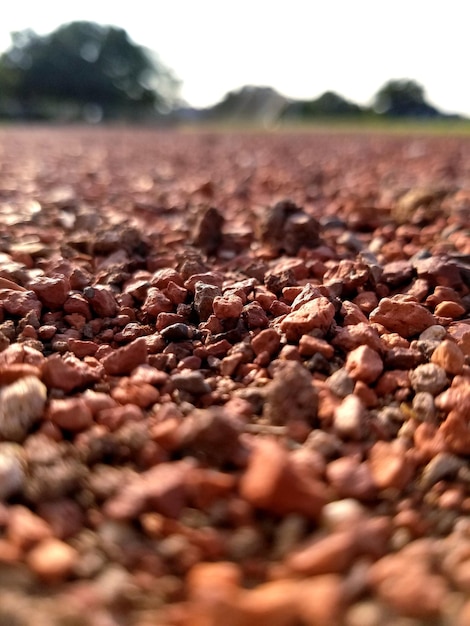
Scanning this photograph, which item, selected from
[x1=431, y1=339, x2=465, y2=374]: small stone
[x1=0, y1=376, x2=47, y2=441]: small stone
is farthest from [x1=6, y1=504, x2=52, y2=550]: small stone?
[x1=431, y1=339, x2=465, y2=374]: small stone

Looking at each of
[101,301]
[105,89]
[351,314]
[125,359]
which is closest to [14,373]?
[125,359]

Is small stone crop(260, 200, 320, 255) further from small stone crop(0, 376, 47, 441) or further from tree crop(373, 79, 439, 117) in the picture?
tree crop(373, 79, 439, 117)

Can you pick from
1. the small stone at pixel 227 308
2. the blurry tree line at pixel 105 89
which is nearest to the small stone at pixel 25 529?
the small stone at pixel 227 308

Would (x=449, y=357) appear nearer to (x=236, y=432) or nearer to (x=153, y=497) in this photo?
(x=236, y=432)

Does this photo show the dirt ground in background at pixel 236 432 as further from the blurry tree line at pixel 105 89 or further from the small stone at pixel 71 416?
the blurry tree line at pixel 105 89

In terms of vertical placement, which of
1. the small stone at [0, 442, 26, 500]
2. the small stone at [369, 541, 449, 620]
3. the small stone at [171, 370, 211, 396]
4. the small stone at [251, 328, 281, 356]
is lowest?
the small stone at [369, 541, 449, 620]

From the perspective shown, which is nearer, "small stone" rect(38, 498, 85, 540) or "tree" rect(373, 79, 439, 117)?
"small stone" rect(38, 498, 85, 540)
